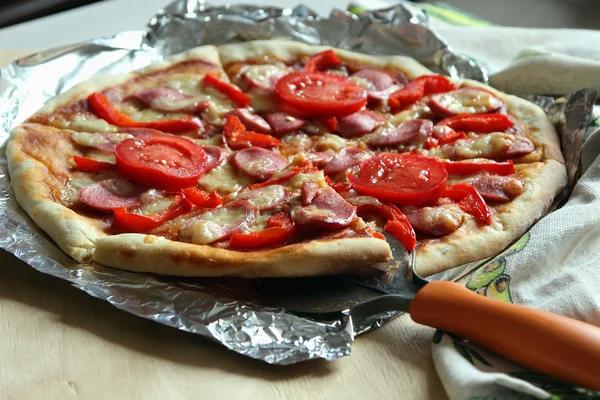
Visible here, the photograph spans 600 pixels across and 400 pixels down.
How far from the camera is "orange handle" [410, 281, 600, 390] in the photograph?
212cm

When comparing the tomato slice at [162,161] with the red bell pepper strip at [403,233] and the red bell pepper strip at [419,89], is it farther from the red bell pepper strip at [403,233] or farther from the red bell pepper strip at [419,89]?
the red bell pepper strip at [419,89]

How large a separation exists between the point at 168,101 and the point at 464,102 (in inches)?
63.7

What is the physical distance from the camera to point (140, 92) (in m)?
3.99

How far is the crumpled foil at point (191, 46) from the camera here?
2512 mm

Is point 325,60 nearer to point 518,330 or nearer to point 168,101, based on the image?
point 168,101

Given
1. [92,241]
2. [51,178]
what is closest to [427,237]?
[92,241]

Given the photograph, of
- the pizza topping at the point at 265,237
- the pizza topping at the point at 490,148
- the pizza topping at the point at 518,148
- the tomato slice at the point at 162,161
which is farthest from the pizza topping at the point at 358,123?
the pizza topping at the point at 265,237

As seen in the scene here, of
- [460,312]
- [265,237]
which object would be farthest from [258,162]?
[460,312]

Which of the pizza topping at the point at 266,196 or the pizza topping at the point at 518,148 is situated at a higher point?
the pizza topping at the point at 266,196

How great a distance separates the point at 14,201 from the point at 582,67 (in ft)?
10.3

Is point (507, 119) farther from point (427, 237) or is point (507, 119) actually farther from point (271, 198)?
point (271, 198)

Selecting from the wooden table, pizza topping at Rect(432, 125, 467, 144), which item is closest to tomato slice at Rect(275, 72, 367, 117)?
pizza topping at Rect(432, 125, 467, 144)

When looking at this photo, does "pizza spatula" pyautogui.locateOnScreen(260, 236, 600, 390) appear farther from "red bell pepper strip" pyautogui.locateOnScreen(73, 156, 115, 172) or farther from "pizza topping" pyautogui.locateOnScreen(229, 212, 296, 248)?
"red bell pepper strip" pyautogui.locateOnScreen(73, 156, 115, 172)

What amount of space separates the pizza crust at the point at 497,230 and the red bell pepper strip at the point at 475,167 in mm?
80
